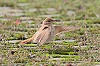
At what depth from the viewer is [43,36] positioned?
335 inches

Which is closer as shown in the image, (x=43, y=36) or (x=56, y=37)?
(x=43, y=36)

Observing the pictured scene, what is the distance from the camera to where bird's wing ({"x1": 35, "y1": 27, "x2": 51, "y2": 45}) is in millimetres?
8469

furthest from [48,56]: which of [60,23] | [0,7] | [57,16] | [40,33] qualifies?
[0,7]

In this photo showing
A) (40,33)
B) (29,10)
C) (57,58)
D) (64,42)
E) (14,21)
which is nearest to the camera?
(57,58)

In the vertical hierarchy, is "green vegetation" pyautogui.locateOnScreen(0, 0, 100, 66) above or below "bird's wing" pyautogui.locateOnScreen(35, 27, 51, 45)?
below

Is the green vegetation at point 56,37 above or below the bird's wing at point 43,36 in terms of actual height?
below

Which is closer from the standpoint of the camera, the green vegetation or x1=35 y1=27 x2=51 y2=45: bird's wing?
the green vegetation

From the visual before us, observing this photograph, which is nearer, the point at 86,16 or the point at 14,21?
the point at 14,21

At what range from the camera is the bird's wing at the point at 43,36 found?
847cm

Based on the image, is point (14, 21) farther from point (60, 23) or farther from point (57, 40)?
point (57, 40)

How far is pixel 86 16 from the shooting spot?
11.8m

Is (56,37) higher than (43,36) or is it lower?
lower

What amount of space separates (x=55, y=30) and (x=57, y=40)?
0.56 m

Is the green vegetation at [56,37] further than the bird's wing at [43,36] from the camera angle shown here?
No
